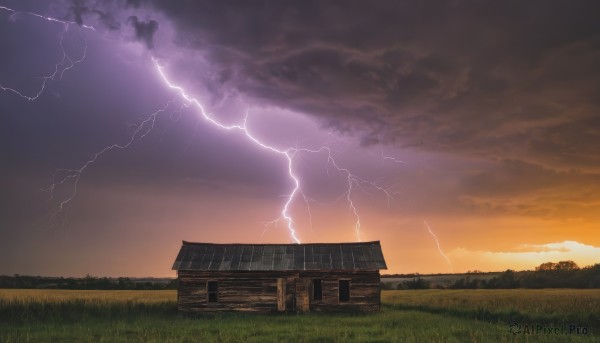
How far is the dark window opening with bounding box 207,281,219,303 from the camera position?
28.2 m

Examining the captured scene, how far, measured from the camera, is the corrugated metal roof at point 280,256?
2858 cm

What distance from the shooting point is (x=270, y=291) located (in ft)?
92.2

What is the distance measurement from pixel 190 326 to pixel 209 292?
21.8 feet

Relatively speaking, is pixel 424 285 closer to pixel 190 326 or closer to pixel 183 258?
pixel 183 258

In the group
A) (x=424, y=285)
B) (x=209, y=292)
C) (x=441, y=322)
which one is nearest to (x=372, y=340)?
(x=441, y=322)

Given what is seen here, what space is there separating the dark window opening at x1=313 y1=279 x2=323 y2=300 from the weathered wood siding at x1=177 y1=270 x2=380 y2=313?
0.64 ft

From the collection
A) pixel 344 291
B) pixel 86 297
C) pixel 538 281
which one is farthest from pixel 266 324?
pixel 538 281

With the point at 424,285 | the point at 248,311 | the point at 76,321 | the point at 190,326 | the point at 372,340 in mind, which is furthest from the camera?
the point at 424,285

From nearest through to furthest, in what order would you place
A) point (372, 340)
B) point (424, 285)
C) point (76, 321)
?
point (372, 340) < point (76, 321) < point (424, 285)

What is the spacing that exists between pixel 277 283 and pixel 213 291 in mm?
3611

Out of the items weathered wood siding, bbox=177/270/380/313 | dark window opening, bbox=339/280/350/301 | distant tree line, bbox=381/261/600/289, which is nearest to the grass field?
weathered wood siding, bbox=177/270/380/313

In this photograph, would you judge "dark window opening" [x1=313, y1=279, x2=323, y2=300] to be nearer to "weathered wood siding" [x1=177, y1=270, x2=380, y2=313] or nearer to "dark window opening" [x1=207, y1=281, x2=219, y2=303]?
"weathered wood siding" [x1=177, y1=270, x2=380, y2=313]

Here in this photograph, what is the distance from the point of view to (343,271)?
28.5 meters

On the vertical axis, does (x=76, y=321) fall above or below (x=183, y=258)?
below
